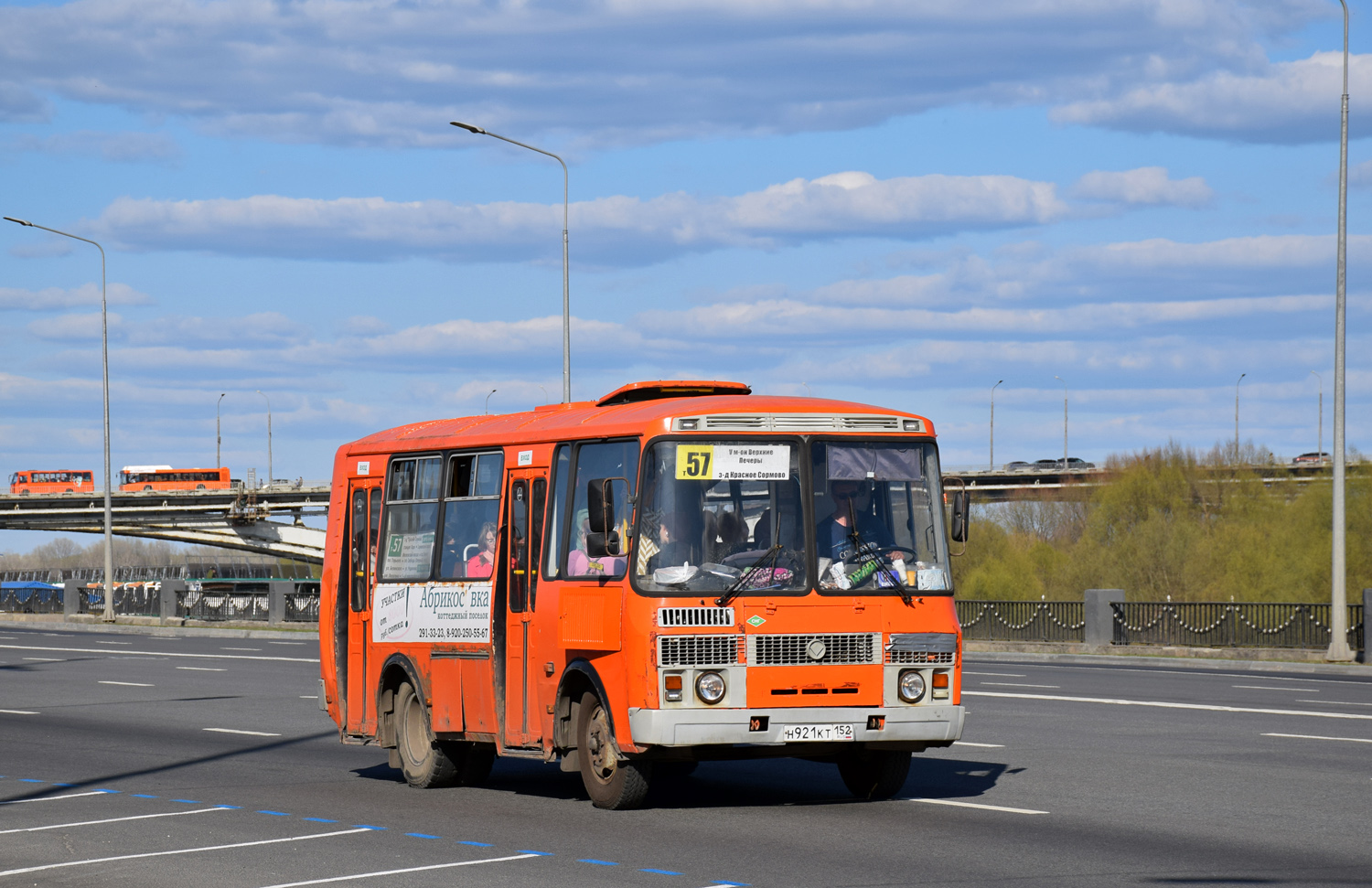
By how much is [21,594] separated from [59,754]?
74635mm

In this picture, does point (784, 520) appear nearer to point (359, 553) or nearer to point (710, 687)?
point (710, 687)

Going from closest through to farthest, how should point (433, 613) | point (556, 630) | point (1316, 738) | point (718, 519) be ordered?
point (718, 519), point (556, 630), point (433, 613), point (1316, 738)

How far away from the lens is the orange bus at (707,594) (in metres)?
11.7

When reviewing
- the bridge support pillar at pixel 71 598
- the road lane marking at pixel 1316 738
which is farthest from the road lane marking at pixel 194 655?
the bridge support pillar at pixel 71 598

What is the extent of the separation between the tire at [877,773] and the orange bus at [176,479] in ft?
361

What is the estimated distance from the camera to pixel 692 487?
12.0m

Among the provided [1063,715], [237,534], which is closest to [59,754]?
[1063,715]

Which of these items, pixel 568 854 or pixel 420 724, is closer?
pixel 568 854

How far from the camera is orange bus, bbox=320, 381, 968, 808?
11.7 metres

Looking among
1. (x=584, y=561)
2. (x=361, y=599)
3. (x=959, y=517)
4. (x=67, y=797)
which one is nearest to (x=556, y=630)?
(x=584, y=561)

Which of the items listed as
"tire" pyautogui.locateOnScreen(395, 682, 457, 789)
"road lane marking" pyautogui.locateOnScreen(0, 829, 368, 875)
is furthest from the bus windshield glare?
"tire" pyautogui.locateOnScreen(395, 682, 457, 789)

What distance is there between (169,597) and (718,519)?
4989 cm

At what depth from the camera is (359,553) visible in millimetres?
15422

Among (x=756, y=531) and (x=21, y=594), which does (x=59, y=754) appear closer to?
(x=756, y=531)
